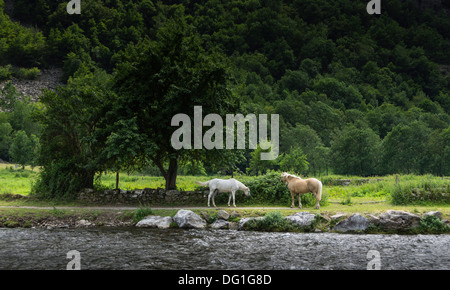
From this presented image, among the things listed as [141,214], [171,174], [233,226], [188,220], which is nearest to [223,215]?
[233,226]

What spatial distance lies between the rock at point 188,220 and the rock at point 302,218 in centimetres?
505

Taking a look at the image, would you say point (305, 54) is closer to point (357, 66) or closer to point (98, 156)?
point (357, 66)

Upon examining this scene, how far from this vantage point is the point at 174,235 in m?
17.7

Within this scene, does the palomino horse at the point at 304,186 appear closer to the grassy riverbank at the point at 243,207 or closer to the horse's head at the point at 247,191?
the grassy riverbank at the point at 243,207

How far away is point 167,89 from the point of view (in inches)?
1005

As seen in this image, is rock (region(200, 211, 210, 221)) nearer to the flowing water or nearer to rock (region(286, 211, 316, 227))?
the flowing water

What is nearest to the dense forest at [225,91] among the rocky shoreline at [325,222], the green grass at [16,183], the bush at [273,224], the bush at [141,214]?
the bush at [141,214]

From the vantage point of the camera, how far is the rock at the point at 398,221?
58.8ft

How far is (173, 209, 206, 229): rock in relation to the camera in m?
19.7

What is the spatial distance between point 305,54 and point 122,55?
16696cm

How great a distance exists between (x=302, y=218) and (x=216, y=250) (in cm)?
657
